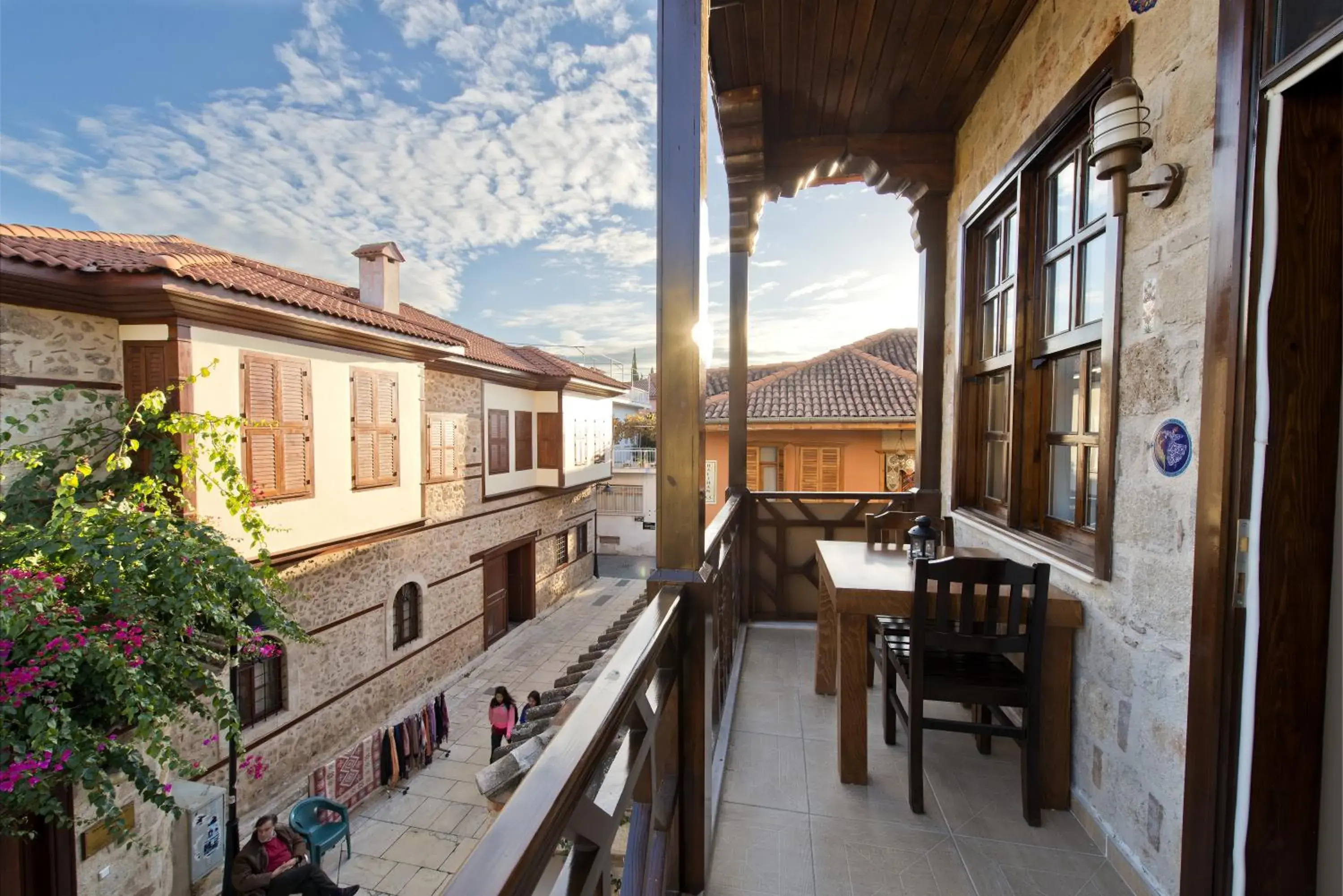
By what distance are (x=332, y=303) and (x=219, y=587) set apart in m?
3.36

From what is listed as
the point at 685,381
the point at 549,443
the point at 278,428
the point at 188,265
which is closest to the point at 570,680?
the point at 685,381

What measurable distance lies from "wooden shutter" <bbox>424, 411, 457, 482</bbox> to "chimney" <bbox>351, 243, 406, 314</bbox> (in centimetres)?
182

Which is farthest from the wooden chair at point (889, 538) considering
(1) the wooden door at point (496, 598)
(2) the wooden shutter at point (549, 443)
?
(2) the wooden shutter at point (549, 443)

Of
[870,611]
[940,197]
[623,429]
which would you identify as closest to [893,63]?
[940,197]

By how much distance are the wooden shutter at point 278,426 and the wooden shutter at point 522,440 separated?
4562 millimetres

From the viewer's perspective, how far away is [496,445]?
32.6 feet

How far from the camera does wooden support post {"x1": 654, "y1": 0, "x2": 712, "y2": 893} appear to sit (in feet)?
4.54

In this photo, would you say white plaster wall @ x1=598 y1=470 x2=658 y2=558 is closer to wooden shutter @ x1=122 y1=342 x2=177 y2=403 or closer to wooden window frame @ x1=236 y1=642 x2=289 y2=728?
wooden window frame @ x1=236 y1=642 x2=289 y2=728

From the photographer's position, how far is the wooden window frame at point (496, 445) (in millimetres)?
9625

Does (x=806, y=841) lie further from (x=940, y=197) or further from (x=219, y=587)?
(x=219, y=587)

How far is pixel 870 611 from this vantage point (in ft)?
6.49

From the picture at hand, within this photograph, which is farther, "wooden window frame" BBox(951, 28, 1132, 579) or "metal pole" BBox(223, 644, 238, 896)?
"metal pole" BBox(223, 644, 238, 896)

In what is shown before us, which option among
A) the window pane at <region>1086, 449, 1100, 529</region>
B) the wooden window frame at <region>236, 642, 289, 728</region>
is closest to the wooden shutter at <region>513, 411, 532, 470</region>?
the wooden window frame at <region>236, 642, 289, 728</region>

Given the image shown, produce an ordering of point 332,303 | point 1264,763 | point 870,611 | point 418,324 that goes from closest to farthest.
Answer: point 1264,763
point 870,611
point 332,303
point 418,324
